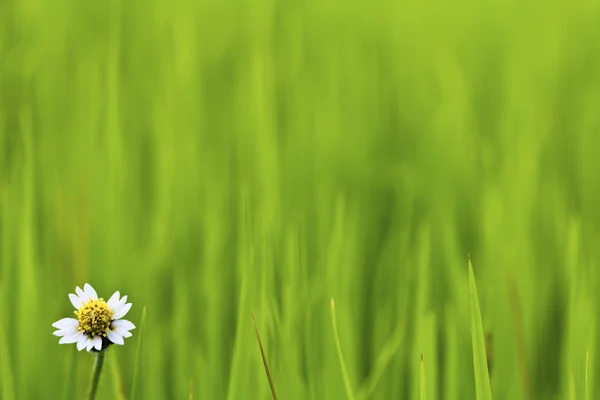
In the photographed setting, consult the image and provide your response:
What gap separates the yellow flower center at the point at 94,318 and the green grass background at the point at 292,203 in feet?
0.37

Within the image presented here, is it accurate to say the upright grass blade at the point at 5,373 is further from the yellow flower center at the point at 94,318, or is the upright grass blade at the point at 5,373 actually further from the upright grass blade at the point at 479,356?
the upright grass blade at the point at 479,356

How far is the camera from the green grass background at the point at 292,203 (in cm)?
75

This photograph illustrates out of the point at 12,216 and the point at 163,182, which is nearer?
the point at 12,216

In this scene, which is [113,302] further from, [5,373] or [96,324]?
[5,373]

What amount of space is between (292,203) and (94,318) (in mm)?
580

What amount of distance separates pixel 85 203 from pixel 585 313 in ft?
2.10

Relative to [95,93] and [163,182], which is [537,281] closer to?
[163,182]

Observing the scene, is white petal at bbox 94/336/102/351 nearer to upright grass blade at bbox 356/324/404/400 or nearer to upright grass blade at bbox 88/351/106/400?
upright grass blade at bbox 88/351/106/400

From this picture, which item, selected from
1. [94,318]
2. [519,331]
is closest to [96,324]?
[94,318]

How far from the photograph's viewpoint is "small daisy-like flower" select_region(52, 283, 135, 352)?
495mm

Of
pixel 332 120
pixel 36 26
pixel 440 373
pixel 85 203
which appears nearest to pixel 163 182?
pixel 85 203

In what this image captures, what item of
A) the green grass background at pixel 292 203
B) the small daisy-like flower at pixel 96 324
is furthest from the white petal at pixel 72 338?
the green grass background at pixel 292 203

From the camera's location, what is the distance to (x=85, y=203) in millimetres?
1012

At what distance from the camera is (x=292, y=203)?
41.6 inches
